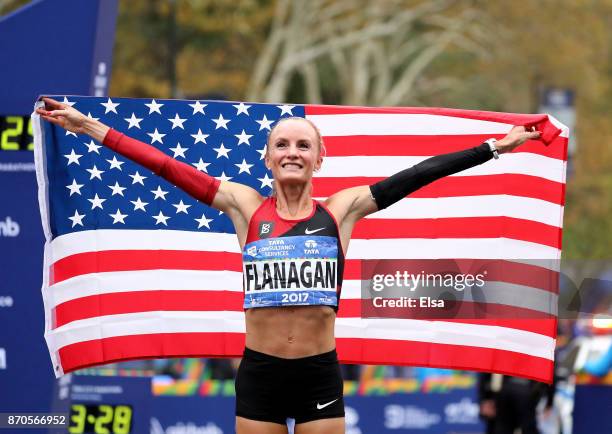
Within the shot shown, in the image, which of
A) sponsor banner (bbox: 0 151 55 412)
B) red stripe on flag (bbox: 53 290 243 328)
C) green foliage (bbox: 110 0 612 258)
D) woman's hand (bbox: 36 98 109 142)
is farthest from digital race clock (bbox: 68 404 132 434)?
green foliage (bbox: 110 0 612 258)

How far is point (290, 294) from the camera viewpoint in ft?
23.0

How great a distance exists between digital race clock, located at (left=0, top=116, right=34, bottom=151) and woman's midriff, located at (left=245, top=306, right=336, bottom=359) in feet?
9.96

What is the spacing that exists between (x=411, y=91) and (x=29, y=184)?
3623cm

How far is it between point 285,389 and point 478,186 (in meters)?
2.67

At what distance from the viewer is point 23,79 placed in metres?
9.50

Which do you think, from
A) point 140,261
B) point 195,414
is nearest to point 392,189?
point 140,261

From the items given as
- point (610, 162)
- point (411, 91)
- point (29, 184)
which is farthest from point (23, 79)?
point (610, 162)

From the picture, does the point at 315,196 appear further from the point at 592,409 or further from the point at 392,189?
the point at 592,409

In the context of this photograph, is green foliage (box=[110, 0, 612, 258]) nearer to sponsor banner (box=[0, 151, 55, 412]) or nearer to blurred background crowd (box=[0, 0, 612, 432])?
blurred background crowd (box=[0, 0, 612, 432])

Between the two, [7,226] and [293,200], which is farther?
[7,226]

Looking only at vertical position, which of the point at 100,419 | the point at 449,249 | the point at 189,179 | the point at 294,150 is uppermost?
the point at 294,150

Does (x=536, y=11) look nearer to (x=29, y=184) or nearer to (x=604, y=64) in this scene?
(x=604, y=64)

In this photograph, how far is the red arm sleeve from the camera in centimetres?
730

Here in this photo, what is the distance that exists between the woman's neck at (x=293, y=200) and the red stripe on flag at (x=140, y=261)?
195 centimetres
